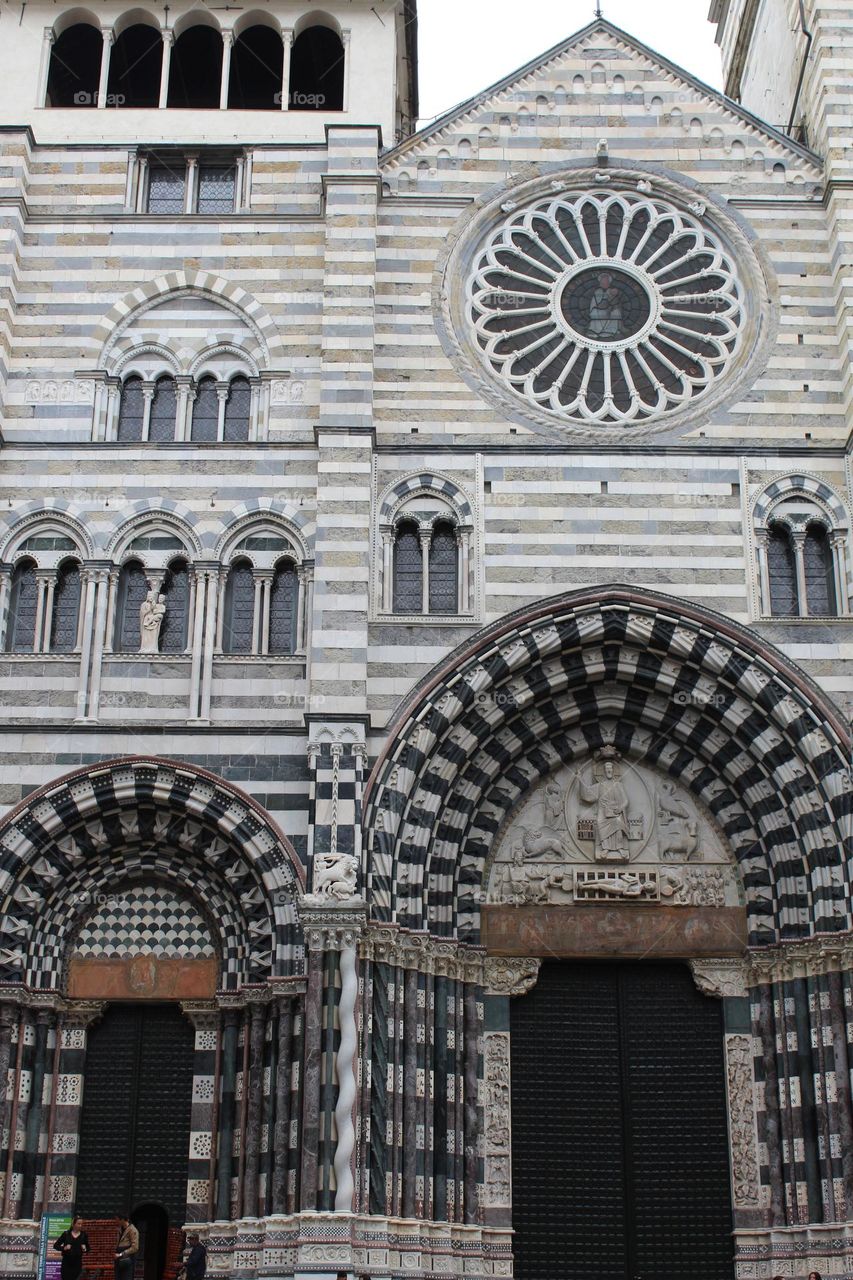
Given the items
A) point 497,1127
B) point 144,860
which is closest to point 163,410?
point 144,860

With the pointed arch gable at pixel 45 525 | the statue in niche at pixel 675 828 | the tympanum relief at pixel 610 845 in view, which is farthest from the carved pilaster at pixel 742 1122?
the pointed arch gable at pixel 45 525

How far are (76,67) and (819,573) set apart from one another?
509 inches

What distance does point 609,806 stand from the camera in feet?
66.3

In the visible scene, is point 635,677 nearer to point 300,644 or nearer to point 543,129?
point 300,644

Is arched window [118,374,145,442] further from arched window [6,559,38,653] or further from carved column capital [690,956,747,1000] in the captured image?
carved column capital [690,956,747,1000]

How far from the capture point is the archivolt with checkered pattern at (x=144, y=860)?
1906cm

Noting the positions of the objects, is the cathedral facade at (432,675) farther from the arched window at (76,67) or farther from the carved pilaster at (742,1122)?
the arched window at (76,67)

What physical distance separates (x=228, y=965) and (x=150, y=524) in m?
5.36

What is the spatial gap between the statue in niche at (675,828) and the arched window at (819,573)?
2.76 m

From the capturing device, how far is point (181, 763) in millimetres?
19328

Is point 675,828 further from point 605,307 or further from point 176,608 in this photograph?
point 605,307

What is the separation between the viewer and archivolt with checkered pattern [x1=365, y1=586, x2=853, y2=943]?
19.2 m

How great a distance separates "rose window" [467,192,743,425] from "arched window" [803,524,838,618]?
2360 millimetres

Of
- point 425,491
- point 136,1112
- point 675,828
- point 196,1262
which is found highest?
point 425,491
